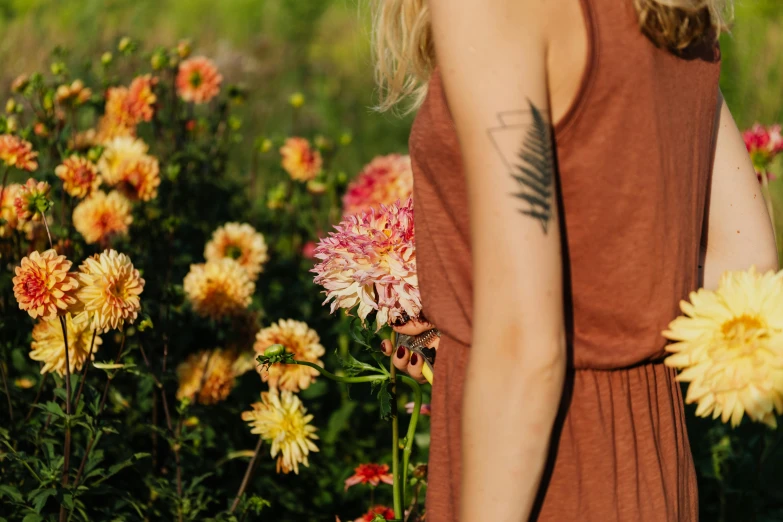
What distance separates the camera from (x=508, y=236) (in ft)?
3.14

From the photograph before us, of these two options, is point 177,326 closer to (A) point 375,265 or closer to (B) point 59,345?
(B) point 59,345

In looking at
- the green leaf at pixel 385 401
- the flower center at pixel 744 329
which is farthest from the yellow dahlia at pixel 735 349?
the green leaf at pixel 385 401

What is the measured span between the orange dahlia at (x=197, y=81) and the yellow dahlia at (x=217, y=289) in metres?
1.10

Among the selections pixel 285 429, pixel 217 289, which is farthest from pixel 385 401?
pixel 217 289

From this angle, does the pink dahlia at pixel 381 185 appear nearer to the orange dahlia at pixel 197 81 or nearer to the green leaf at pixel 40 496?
the orange dahlia at pixel 197 81

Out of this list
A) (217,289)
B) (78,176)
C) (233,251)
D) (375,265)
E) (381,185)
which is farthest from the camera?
(381,185)

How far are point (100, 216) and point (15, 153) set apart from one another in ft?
1.30

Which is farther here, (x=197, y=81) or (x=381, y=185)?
(x=197, y=81)

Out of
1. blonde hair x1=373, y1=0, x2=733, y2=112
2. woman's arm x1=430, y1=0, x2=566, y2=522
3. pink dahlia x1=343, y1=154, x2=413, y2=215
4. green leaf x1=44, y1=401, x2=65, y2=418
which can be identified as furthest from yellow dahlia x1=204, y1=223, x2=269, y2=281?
woman's arm x1=430, y1=0, x2=566, y2=522

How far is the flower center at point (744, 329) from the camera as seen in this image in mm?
1038

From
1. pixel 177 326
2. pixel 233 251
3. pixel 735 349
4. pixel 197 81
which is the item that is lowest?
pixel 735 349

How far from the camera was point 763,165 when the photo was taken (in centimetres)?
266

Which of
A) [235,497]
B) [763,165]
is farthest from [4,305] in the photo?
[763,165]

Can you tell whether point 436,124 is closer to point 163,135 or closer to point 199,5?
point 163,135
